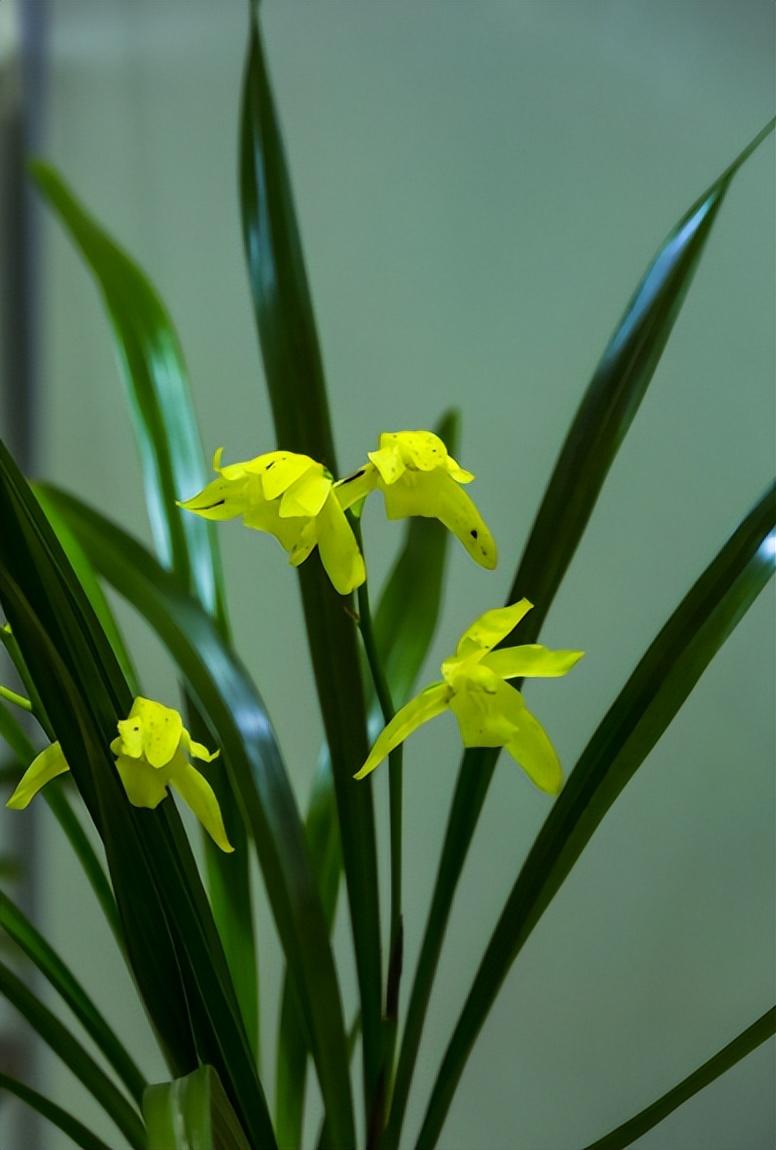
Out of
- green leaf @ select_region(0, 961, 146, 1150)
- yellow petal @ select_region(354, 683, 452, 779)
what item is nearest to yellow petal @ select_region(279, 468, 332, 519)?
yellow petal @ select_region(354, 683, 452, 779)

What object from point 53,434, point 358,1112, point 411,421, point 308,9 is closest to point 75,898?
point 358,1112

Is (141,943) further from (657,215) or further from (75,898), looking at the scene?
(657,215)

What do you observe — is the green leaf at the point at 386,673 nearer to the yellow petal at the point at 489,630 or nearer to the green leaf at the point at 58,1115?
the green leaf at the point at 58,1115

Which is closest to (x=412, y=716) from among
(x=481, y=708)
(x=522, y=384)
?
(x=481, y=708)

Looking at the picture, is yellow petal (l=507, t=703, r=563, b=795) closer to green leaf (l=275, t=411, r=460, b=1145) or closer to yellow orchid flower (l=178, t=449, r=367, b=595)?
yellow orchid flower (l=178, t=449, r=367, b=595)

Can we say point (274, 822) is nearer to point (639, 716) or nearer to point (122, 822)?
point (122, 822)

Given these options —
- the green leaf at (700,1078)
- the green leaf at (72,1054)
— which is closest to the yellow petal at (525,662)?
the green leaf at (700,1078)
